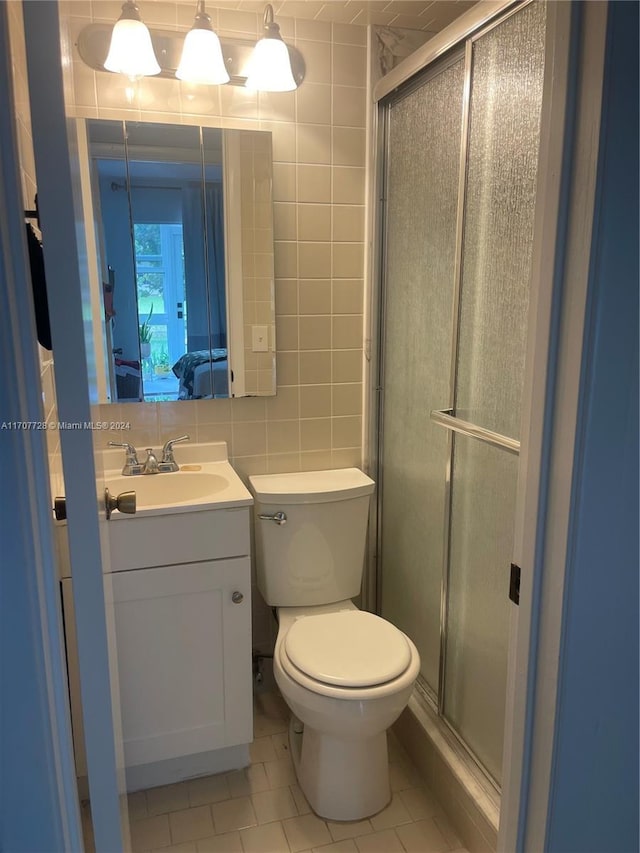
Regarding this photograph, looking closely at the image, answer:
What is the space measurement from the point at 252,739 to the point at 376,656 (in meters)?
0.54

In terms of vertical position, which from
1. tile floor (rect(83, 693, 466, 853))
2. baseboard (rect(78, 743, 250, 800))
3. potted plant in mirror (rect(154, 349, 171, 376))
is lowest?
tile floor (rect(83, 693, 466, 853))

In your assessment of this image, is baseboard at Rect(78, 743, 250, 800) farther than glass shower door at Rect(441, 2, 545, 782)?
Yes

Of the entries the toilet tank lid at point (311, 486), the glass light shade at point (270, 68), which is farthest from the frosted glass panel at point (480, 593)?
the glass light shade at point (270, 68)

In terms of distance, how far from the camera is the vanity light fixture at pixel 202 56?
1.80m

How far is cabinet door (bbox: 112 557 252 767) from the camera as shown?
69.7 inches

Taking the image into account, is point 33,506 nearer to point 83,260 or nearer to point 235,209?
point 83,260

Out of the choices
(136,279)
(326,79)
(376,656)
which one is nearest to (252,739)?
(376,656)

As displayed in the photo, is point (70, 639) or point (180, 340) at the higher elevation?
point (180, 340)

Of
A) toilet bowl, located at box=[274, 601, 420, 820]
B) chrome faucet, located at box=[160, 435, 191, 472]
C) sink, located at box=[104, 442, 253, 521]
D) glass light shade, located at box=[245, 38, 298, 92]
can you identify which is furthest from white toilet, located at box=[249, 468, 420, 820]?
glass light shade, located at box=[245, 38, 298, 92]

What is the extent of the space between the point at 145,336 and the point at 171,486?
48cm

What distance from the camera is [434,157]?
1.83 metres

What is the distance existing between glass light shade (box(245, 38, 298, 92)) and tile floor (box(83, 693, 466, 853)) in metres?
2.08

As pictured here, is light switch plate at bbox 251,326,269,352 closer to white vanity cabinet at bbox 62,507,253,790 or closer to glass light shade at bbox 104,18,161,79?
white vanity cabinet at bbox 62,507,253,790

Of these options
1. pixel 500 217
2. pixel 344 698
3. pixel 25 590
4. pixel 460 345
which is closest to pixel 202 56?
pixel 500 217
